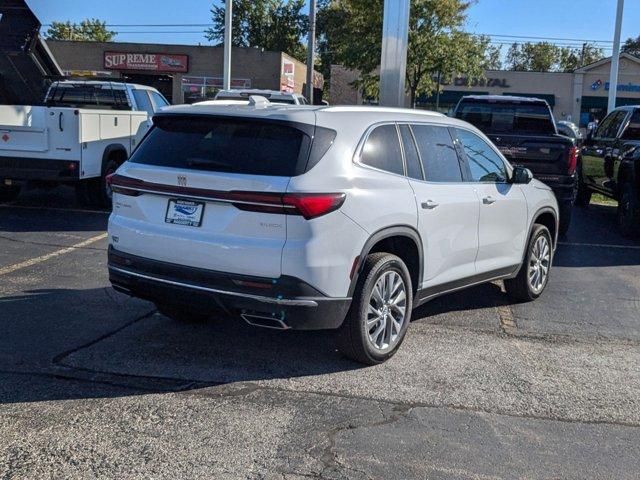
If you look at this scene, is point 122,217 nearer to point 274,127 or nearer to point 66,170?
point 274,127

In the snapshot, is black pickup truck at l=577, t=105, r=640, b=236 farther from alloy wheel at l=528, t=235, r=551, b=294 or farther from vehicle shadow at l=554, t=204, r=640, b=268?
alloy wheel at l=528, t=235, r=551, b=294

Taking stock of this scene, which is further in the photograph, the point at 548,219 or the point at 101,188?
the point at 101,188

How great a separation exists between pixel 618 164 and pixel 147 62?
3493cm

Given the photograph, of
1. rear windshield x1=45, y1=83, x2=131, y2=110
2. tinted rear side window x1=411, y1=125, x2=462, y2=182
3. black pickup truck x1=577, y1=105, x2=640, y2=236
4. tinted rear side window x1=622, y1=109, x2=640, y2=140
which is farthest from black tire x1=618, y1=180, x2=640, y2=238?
rear windshield x1=45, y1=83, x2=131, y2=110

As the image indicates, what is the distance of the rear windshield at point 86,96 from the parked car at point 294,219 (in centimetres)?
871

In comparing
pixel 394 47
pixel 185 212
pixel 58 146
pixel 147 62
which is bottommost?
pixel 185 212

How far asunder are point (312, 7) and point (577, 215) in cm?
1995

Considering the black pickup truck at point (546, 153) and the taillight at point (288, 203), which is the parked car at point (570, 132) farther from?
the taillight at point (288, 203)

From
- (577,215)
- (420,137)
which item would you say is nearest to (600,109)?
(577,215)

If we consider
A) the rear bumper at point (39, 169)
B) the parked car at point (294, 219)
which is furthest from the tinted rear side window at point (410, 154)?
the rear bumper at point (39, 169)

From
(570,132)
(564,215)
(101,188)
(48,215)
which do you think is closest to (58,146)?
(48,215)

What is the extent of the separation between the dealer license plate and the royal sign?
38.7 meters

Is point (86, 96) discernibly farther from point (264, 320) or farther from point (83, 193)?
point (264, 320)

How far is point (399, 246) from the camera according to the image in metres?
5.59
